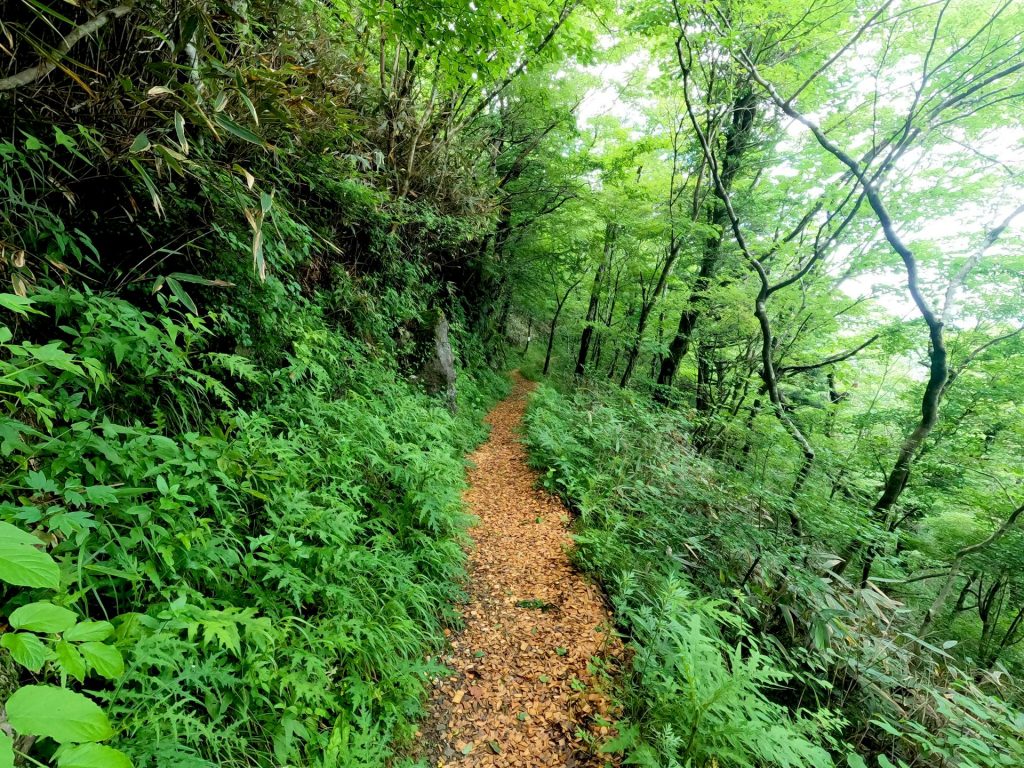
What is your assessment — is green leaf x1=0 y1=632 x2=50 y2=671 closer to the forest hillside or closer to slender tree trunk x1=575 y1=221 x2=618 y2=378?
the forest hillside

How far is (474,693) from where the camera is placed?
9.82 feet

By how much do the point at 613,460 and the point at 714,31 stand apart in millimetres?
6823

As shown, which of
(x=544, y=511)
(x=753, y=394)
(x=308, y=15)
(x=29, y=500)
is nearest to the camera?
(x=29, y=500)

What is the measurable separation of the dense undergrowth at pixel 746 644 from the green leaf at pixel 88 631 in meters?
2.88

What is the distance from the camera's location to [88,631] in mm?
1000

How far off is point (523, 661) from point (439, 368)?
17.2 feet

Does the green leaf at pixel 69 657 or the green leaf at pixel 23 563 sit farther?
the green leaf at pixel 69 657

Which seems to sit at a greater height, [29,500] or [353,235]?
[353,235]

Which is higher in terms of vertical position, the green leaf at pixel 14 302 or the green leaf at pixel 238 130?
the green leaf at pixel 238 130

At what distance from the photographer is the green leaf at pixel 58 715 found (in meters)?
0.68

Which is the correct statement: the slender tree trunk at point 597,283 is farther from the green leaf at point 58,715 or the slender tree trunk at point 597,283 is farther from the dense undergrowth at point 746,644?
the green leaf at point 58,715

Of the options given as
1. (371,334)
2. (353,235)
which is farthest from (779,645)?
(353,235)

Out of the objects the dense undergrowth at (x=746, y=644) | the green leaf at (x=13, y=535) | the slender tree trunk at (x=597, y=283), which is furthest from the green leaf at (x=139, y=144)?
the slender tree trunk at (x=597, y=283)

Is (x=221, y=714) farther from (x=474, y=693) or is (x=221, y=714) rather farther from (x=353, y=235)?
(x=353, y=235)
